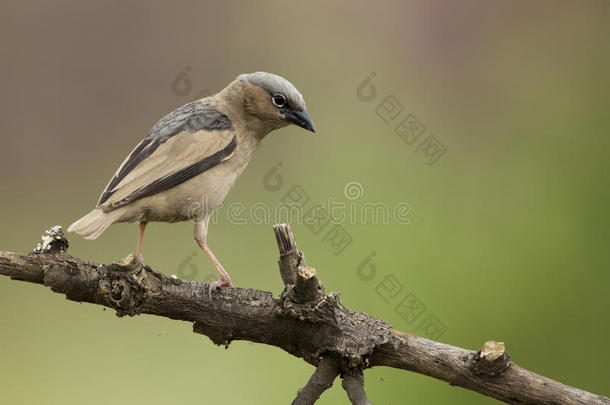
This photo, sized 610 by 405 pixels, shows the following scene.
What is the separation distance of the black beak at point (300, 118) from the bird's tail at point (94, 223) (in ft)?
3.30

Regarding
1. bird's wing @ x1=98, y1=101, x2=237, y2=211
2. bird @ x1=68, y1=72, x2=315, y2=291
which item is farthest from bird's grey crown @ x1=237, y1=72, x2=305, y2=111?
bird's wing @ x1=98, y1=101, x2=237, y2=211

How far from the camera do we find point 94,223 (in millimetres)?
3094

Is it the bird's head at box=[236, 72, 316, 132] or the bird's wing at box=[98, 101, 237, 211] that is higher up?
the bird's head at box=[236, 72, 316, 132]

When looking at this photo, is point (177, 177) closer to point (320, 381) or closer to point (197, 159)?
point (197, 159)

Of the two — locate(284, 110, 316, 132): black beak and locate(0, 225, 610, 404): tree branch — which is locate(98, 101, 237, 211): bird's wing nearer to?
locate(284, 110, 316, 132): black beak

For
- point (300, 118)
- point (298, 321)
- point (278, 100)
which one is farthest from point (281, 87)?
point (298, 321)

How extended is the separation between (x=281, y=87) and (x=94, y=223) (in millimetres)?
1158

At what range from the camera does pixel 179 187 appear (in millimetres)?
3326

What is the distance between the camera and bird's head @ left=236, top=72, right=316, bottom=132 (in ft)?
11.8

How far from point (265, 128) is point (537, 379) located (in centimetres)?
193

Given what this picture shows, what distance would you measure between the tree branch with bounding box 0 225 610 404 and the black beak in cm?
103

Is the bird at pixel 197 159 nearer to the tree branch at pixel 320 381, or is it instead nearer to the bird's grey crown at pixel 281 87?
the bird's grey crown at pixel 281 87

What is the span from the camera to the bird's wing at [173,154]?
3.21 metres

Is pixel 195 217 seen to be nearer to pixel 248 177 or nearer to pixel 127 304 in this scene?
pixel 127 304
